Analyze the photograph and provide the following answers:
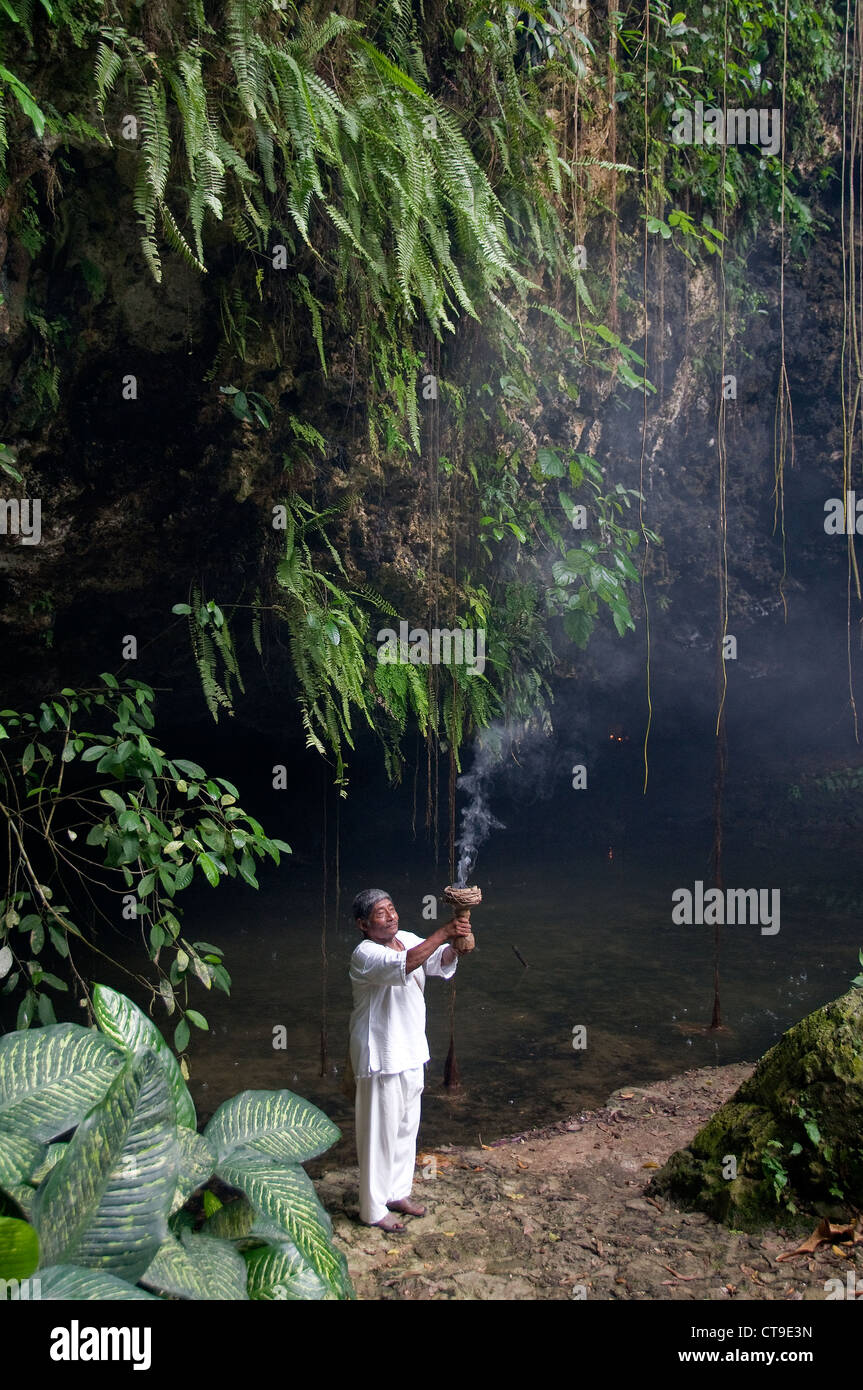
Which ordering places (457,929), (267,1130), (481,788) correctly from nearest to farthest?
(267,1130) < (457,929) < (481,788)

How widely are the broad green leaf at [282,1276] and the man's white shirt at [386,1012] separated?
221 cm

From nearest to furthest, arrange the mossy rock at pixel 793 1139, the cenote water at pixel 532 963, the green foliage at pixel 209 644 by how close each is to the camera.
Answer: the mossy rock at pixel 793 1139
the green foliage at pixel 209 644
the cenote water at pixel 532 963

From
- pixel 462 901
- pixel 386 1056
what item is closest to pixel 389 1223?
pixel 386 1056

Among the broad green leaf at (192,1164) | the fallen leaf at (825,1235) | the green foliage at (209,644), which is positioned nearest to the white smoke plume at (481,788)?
the green foliage at (209,644)

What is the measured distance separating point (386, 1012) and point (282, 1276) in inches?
95.3

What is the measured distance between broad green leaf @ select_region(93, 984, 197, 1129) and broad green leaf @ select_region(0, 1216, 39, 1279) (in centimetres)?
41

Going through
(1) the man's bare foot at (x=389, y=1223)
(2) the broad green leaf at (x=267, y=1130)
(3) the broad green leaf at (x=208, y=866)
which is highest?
(3) the broad green leaf at (x=208, y=866)

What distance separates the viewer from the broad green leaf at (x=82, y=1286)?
4.19ft

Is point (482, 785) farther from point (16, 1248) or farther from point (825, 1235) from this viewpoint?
point (16, 1248)

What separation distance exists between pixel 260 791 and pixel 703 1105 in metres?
5.84

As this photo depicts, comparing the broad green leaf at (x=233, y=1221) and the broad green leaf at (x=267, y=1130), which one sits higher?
the broad green leaf at (x=267, y=1130)

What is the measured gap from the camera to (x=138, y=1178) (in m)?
1.39

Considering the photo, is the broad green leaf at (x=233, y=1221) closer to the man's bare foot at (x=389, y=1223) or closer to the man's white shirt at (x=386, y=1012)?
the man's white shirt at (x=386, y=1012)

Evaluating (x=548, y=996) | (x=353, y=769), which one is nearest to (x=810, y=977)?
(x=548, y=996)
